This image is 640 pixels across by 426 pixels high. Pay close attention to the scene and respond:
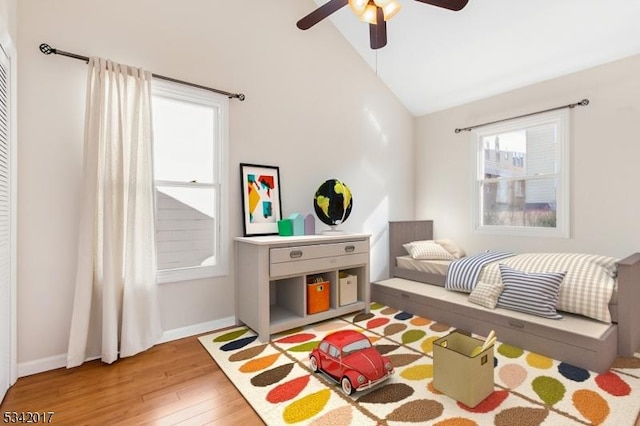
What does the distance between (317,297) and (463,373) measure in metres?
1.38

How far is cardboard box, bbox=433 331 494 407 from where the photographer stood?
5.28 feet

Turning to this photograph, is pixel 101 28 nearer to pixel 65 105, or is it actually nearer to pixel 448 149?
pixel 65 105

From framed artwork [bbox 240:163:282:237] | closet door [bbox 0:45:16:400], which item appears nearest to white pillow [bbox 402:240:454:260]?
framed artwork [bbox 240:163:282:237]

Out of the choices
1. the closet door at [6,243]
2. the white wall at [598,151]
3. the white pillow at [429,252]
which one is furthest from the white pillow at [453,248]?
the closet door at [6,243]

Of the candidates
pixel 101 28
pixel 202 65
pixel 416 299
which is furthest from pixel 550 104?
pixel 101 28

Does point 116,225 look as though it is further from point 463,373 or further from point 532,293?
point 532,293

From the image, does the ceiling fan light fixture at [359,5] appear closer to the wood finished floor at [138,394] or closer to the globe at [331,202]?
the globe at [331,202]

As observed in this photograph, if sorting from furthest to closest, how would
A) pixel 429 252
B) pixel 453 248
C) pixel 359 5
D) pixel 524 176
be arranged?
pixel 453 248 < pixel 429 252 < pixel 524 176 < pixel 359 5

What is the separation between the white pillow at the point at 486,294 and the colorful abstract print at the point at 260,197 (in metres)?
1.87

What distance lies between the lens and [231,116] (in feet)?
9.16

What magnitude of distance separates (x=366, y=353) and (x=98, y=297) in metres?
1.81

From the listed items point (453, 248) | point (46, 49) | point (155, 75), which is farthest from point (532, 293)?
point (46, 49)

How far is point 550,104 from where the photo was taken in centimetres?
319

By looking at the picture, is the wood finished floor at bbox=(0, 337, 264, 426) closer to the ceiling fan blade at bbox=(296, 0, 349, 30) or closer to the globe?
the globe
